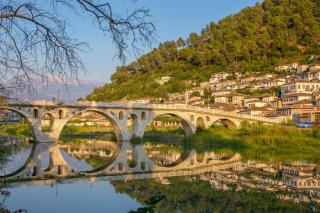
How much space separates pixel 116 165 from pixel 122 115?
1935 centimetres

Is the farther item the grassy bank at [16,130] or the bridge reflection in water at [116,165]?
the grassy bank at [16,130]

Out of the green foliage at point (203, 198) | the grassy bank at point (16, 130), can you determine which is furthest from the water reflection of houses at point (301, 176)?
the grassy bank at point (16, 130)

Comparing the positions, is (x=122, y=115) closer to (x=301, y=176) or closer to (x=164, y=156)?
(x=164, y=156)

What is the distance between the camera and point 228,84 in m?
72.4

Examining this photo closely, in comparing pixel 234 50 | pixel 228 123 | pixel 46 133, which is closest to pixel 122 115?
pixel 46 133

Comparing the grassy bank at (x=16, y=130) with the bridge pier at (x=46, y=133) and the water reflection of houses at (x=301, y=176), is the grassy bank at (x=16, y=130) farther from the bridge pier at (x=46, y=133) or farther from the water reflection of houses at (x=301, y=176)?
the water reflection of houses at (x=301, y=176)

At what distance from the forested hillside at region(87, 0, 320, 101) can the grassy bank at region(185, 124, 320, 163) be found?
3574cm

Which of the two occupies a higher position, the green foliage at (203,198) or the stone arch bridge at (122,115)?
the stone arch bridge at (122,115)

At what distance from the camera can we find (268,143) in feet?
110

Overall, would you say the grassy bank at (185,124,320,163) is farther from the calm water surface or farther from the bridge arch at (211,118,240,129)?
the bridge arch at (211,118,240,129)

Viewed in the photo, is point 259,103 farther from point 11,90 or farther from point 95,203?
point 11,90

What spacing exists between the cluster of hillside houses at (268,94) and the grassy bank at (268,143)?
9.96 metres

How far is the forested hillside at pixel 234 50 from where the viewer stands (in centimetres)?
7800

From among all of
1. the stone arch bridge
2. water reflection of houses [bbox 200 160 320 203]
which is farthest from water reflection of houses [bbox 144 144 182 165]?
the stone arch bridge
